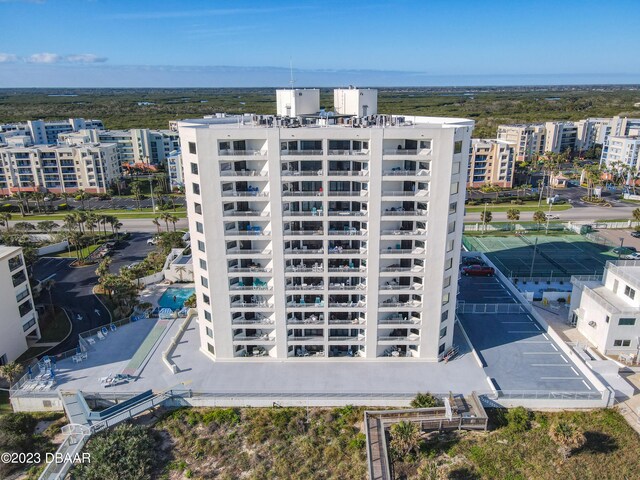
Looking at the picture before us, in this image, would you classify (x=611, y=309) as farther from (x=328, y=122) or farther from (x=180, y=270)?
(x=180, y=270)

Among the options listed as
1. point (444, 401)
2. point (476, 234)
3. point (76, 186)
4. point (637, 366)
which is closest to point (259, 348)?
point (444, 401)

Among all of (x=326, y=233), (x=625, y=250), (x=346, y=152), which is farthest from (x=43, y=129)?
(x=625, y=250)

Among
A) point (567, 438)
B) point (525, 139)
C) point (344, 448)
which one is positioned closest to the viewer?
point (567, 438)

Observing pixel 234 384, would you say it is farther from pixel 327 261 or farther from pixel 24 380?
pixel 24 380

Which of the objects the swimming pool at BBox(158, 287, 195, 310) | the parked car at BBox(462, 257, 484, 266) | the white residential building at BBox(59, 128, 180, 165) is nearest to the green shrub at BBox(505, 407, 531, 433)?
the parked car at BBox(462, 257, 484, 266)

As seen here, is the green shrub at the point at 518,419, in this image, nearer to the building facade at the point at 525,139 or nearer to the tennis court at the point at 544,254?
the tennis court at the point at 544,254

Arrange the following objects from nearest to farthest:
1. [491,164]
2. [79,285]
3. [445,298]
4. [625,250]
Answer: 1. [445,298]
2. [79,285]
3. [625,250]
4. [491,164]

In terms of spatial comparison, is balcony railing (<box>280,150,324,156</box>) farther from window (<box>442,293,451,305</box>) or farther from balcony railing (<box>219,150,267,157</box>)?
window (<box>442,293,451,305</box>)
